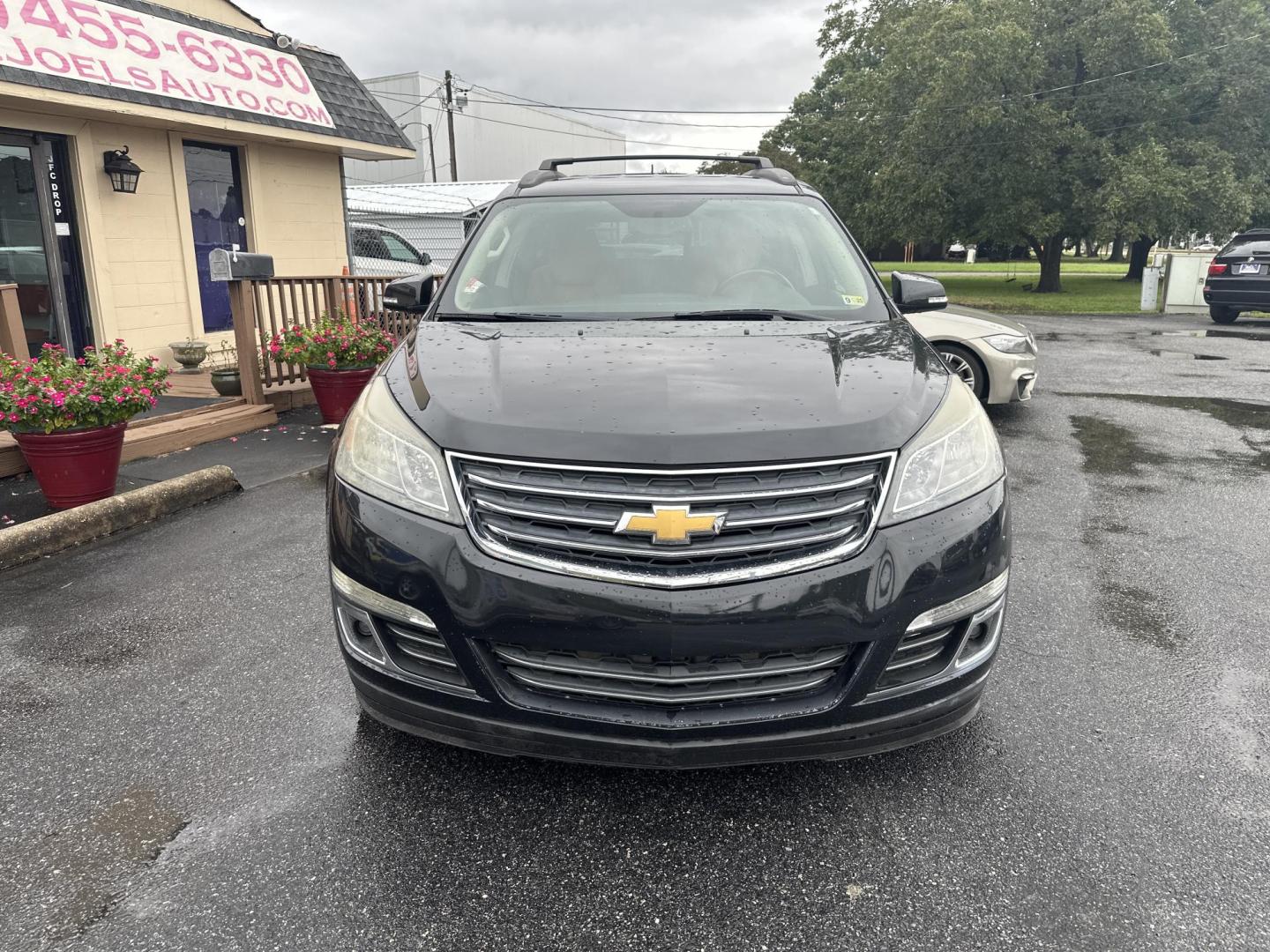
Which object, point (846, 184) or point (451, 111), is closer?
point (846, 184)

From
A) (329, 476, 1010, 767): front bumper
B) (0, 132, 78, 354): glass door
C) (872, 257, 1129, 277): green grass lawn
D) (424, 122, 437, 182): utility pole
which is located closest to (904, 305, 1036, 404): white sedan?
(329, 476, 1010, 767): front bumper

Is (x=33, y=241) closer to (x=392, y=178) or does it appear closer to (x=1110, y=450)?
(x=1110, y=450)

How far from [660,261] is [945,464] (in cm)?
159

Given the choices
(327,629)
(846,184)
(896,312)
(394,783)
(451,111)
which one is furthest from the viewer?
(451,111)

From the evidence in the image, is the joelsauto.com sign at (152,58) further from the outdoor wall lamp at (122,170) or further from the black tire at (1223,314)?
the black tire at (1223,314)

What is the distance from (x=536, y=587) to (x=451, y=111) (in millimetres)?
40914

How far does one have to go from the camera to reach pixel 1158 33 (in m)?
22.2

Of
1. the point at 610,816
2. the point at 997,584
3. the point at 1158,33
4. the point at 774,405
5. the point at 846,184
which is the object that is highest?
the point at 1158,33

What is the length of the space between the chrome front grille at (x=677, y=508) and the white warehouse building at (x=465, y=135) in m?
34.9

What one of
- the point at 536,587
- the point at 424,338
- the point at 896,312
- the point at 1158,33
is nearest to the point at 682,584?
the point at 536,587

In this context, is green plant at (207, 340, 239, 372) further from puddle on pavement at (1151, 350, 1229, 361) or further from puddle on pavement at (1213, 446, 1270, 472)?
puddle on pavement at (1151, 350, 1229, 361)

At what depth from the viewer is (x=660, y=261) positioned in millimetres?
3527

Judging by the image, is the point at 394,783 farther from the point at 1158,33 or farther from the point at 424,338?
the point at 1158,33

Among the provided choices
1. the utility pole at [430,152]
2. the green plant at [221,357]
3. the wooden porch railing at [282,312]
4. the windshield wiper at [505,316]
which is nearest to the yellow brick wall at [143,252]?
the green plant at [221,357]
